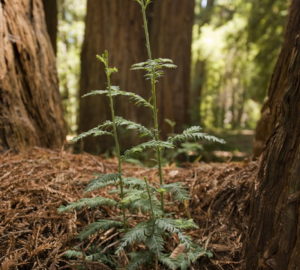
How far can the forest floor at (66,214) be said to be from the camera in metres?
1.53

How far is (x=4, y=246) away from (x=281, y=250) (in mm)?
1184

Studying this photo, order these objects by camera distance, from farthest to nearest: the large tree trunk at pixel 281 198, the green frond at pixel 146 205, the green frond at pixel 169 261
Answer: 1. the green frond at pixel 146 205
2. the green frond at pixel 169 261
3. the large tree trunk at pixel 281 198

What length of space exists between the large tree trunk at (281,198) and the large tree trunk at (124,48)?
116 inches

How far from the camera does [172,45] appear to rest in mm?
4902

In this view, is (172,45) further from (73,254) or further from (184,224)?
(73,254)

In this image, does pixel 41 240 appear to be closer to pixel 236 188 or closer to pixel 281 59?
pixel 236 188

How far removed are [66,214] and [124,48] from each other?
317 cm

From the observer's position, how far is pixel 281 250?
1.29m

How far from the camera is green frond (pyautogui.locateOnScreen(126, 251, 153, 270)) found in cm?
136

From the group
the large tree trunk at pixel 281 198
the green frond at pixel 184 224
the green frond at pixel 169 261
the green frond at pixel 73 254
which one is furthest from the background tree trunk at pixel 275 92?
Answer: the green frond at pixel 73 254

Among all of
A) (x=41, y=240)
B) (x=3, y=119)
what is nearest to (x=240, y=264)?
(x=41, y=240)

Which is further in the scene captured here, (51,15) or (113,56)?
(51,15)

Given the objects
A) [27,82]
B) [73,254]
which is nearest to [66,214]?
[73,254]

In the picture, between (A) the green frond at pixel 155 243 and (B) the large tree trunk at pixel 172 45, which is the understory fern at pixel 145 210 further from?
(B) the large tree trunk at pixel 172 45
